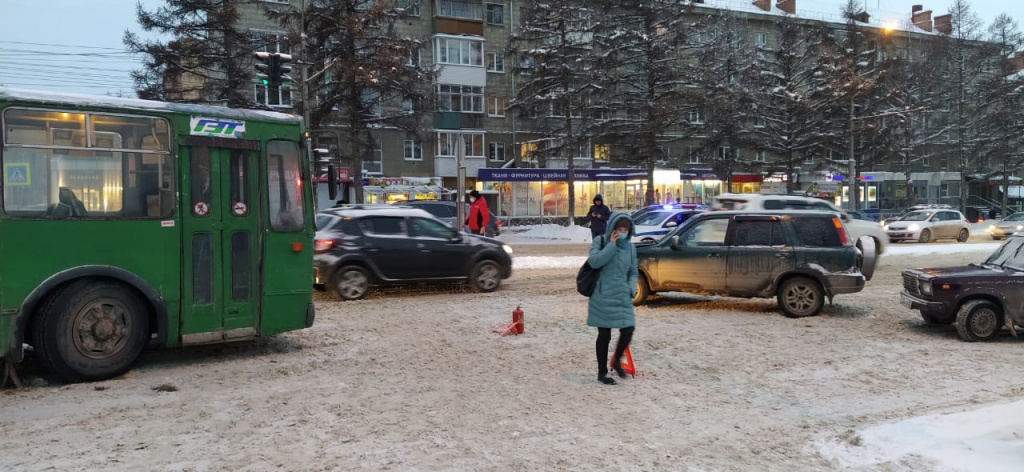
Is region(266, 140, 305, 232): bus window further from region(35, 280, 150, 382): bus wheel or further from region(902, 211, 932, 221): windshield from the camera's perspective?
region(902, 211, 932, 221): windshield

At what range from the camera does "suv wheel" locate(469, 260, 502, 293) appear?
564 inches

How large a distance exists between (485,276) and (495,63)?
36.3 meters

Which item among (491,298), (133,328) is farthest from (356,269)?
(133,328)

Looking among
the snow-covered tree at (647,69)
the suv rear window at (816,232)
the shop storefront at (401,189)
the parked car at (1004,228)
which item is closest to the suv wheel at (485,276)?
the suv rear window at (816,232)

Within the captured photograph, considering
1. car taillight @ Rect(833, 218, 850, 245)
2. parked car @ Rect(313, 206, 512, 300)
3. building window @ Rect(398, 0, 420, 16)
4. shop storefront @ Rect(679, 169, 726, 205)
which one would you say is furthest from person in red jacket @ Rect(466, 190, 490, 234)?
shop storefront @ Rect(679, 169, 726, 205)

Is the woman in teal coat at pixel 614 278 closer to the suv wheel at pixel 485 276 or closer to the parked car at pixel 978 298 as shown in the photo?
→ the parked car at pixel 978 298

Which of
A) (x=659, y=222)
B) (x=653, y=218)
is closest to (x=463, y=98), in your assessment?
(x=653, y=218)

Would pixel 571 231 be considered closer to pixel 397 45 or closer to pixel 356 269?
pixel 397 45

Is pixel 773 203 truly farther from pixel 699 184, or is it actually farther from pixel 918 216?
pixel 699 184

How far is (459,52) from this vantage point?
46531mm

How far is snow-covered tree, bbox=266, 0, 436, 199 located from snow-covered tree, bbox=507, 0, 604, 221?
6.70m

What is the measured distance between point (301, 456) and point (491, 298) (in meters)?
8.49

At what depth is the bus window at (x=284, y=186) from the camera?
8.34 meters

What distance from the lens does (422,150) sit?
46094mm
